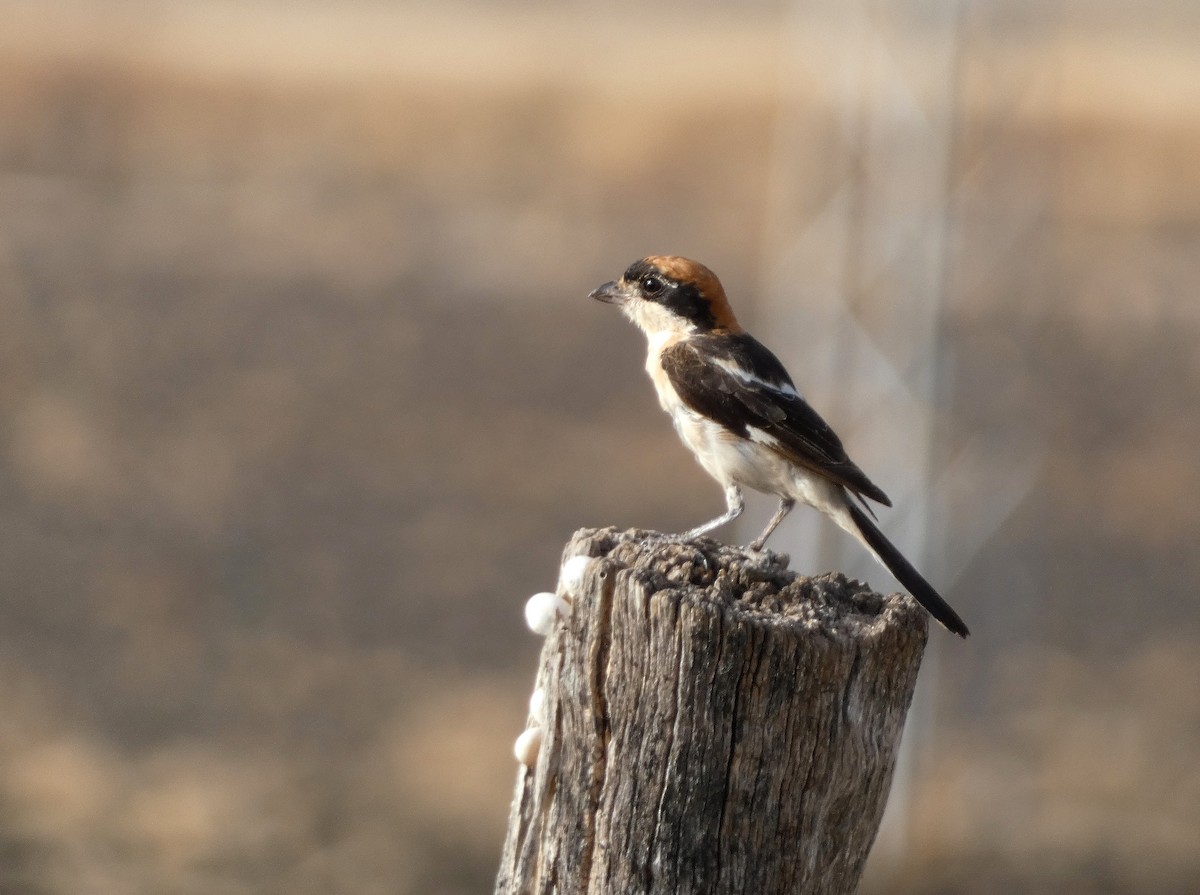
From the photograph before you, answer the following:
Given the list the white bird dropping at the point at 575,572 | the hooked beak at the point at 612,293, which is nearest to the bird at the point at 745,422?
the hooked beak at the point at 612,293

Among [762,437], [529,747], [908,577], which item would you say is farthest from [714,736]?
[762,437]

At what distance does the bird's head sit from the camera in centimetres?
559

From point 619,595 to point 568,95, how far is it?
81.4 feet

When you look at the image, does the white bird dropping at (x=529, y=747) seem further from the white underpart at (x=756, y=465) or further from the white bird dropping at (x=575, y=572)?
the white underpart at (x=756, y=465)

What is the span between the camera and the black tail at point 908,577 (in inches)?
164

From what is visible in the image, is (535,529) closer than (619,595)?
No

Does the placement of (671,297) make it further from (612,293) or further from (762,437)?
(762,437)

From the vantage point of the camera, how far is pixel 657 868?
10.4 feet

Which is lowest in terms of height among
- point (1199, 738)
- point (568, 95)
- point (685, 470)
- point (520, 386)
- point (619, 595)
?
point (619, 595)

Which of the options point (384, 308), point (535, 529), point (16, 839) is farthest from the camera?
point (384, 308)

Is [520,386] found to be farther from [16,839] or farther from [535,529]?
[16,839]

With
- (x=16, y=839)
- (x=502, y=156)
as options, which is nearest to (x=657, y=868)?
(x=16, y=839)

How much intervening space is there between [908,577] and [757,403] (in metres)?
0.89

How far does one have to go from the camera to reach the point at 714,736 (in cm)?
313
